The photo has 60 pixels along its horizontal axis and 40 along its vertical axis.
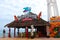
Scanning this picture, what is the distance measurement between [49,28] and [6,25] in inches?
364

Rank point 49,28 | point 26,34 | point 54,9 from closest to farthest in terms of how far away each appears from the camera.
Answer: point 26,34, point 49,28, point 54,9

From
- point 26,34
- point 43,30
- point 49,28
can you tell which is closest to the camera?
point 26,34

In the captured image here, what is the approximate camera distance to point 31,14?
37719mm

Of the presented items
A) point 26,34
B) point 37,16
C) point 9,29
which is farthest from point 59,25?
point 9,29

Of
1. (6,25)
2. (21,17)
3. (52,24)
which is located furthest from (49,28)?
(6,25)

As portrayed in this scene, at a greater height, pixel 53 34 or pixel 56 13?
pixel 56 13

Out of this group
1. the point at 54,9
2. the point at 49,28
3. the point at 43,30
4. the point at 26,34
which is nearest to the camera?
the point at 26,34

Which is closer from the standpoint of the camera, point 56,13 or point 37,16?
point 37,16

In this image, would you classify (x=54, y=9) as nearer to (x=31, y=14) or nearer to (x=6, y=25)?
(x=31, y=14)

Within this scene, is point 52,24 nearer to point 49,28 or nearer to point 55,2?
point 49,28

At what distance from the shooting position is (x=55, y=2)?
49562 mm

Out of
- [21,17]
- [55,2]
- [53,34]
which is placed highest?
[55,2]

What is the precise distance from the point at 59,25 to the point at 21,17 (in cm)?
818

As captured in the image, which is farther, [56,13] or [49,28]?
[56,13]
